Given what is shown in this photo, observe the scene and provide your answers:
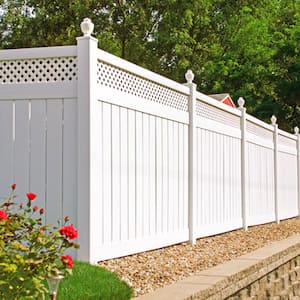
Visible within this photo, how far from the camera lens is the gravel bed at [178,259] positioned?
5.72 metres

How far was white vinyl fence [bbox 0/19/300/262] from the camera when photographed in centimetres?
598

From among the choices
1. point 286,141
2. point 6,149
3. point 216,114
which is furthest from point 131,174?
point 286,141

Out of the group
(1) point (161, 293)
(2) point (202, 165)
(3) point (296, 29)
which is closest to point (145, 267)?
(1) point (161, 293)

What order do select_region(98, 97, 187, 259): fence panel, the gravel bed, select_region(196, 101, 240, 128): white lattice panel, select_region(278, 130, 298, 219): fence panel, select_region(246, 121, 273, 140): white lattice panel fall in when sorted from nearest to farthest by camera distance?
1. the gravel bed
2. select_region(98, 97, 187, 259): fence panel
3. select_region(196, 101, 240, 128): white lattice panel
4. select_region(246, 121, 273, 140): white lattice panel
5. select_region(278, 130, 298, 219): fence panel

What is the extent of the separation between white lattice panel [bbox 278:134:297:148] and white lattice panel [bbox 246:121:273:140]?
3.03 feet

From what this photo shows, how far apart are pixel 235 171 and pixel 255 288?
4604 millimetres

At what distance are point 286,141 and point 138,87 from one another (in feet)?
27.8

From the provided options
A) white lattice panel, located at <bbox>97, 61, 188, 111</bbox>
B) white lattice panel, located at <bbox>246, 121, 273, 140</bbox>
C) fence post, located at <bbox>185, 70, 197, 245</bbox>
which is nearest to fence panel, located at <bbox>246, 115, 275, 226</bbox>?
white lattice panel, located at <bbox>246, 121, 273, 140</bbox>

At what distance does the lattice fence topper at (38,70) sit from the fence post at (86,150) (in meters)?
0.15

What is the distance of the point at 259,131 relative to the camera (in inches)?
492

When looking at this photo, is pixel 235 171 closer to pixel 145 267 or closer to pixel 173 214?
pixel 173 214

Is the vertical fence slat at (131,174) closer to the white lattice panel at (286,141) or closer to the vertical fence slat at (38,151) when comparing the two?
the vertical fence slat at (38,151)

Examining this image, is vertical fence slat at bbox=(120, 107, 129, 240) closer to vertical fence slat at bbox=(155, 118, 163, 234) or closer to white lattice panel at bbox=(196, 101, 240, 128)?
vertical fence slat at bbox=(155, 118, 163, 234)

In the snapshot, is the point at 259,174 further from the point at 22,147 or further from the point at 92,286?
the point at 92,286
